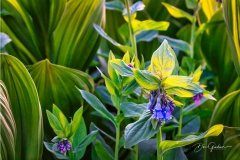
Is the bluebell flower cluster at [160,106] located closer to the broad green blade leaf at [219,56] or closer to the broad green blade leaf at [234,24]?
the broad green blade leaf at [234,24]

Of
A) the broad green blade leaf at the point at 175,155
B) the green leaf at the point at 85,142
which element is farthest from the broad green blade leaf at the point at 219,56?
the green leaf at the point at 85,142

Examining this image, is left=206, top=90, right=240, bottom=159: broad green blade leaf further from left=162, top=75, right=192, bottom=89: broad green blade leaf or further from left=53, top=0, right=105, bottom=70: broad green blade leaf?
left=53, top=0, right=105, bottom=70: broad green blade leaf

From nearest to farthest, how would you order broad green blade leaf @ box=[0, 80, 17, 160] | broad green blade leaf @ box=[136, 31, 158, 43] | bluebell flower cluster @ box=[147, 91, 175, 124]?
bluebell flower cluster @ box=[147, 91, 175, 124] < broad green blade leaf @ box=[0, 80, 17, 160] < broad green blade leaf @ box=[136, 31, 158, 43]

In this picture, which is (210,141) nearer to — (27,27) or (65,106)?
(65,106)

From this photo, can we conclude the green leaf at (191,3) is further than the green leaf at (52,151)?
Yes

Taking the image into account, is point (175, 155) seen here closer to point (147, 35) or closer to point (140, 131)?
point (140, 131)

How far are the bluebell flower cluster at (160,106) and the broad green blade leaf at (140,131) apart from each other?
0.02 metres

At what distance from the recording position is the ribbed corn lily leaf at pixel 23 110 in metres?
0.85

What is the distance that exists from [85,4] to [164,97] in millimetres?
467

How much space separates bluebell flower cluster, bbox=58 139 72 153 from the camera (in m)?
0.81

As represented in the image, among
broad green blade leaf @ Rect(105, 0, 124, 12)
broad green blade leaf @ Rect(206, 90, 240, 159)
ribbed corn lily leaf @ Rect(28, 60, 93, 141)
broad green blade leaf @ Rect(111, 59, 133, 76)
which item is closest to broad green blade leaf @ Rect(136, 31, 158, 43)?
broad green blade leaf @ Rect(105, 0, 124, 12)

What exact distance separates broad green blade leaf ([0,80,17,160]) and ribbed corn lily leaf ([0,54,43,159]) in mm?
41

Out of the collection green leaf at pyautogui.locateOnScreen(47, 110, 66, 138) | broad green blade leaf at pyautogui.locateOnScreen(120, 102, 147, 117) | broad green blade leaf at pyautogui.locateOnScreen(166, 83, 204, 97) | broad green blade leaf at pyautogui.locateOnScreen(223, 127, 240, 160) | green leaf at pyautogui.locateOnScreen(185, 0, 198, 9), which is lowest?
broad green blade leaf at pyautogui.locateOnScreen(223, 127, 240, 160)

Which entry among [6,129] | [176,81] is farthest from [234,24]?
[6,129]
